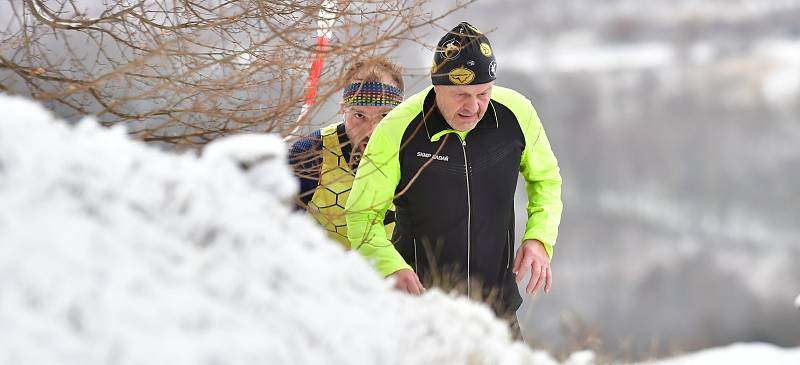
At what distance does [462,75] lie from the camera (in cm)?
338

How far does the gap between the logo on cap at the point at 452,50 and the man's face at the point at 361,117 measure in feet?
1.98

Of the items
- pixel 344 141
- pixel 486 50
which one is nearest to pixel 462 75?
pixel 486 50

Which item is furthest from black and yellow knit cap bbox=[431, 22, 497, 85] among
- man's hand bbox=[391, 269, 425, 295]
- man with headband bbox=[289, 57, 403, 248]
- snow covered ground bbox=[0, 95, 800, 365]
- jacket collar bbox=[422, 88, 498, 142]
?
snow covered ground bbox=[0, 95, 800, 365]

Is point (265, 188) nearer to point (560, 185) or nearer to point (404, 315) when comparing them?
point (404, 315)

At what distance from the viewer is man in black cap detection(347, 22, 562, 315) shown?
3.39 m

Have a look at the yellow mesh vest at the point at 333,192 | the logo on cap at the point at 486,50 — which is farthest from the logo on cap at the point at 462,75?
the yellow mesh vest at the point at 333,192

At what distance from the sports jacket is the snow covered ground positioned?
1.48 meters

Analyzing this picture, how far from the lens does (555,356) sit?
7.58 feet

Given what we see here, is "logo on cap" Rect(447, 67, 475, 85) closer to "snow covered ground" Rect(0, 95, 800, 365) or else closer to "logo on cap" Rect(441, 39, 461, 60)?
"logo on cap" Rect(441, 39, 461, 60)

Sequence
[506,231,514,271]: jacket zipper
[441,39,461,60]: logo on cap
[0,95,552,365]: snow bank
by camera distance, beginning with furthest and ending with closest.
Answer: [506,231,514,271]: jacket zipper → [441,39,461,60]: logo on cap → [0,95,552,365]: snow bank

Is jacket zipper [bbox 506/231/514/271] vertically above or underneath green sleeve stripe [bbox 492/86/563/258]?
underneath

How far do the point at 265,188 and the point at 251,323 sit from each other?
1.22 ft

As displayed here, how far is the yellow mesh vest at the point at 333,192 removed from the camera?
3.82 m

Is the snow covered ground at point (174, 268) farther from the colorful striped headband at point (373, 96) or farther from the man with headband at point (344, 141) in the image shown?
the colorful striped headband at point (373, 96)
